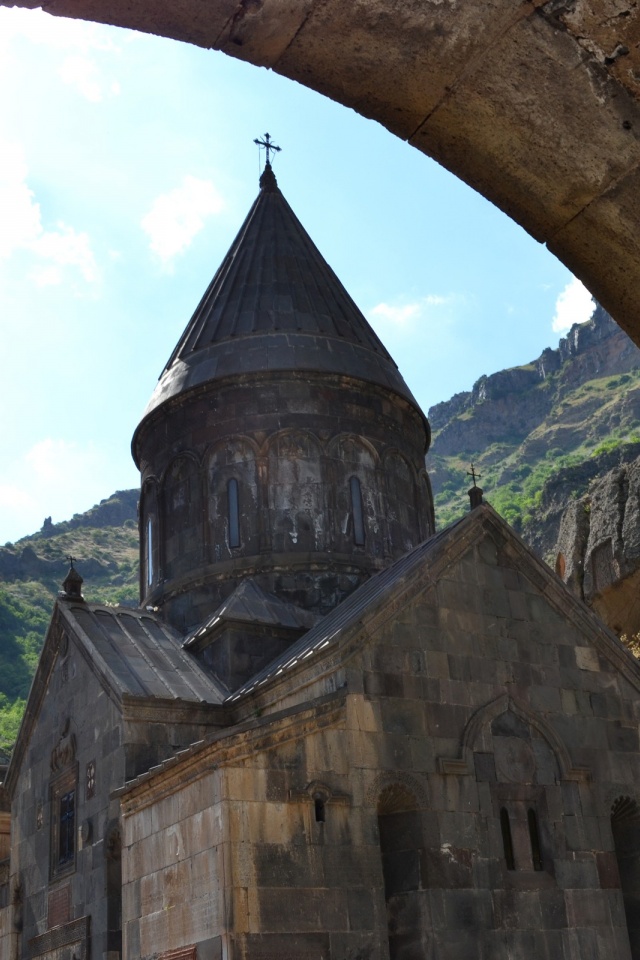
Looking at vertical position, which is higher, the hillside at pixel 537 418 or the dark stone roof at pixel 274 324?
the hillside at pixel 537 418

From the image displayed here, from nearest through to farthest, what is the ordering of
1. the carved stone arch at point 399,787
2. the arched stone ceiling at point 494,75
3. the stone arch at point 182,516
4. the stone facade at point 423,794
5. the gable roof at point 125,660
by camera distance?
the arched stone ceiling at point 494,75 → the stone facade at point 423,794 → the carved stone arch at point 399,787 → the gable roof at point 125,660 → the stone arch at point 182,516

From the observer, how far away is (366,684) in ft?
33.4

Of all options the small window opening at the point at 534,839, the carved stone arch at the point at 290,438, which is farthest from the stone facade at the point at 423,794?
the carved stone arch at the point at 290,438

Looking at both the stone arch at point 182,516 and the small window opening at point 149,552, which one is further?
the small window opening at point 149,552

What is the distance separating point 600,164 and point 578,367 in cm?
8870

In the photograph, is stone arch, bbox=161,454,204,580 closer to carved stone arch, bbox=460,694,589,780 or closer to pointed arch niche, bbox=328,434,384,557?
pointed arch niche, bbox=328,434,384,557

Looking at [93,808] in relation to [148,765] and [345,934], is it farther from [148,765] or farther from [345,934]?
[345,934]

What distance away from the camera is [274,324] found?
1595 centimetres

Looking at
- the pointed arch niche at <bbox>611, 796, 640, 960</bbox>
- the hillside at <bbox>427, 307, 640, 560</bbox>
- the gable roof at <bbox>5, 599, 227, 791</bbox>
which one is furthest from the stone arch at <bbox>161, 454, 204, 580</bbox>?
the hillside at <bbox>427, 307, 640, 560</bbox>

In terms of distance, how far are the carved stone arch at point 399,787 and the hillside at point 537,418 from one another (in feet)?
175

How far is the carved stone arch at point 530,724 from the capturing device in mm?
10617

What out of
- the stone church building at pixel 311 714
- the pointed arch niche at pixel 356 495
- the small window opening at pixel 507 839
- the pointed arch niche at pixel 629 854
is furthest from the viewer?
the pointed arch niche at pixel 356 495

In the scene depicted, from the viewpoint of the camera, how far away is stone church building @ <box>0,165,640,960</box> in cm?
905

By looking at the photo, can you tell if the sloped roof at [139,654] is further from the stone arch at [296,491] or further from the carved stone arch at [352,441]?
→ the carved stone arch at [352,441]
